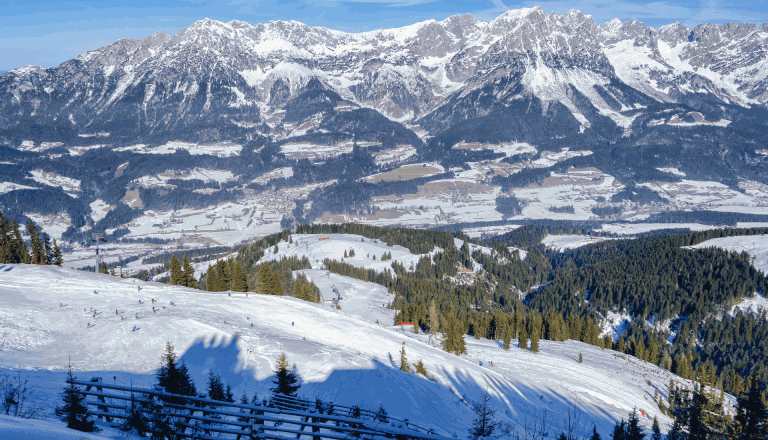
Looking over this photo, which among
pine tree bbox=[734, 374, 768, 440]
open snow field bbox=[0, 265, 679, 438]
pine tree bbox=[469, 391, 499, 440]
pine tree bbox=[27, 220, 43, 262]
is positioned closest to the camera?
pine tree bbox=[469, 391, 499, 440]

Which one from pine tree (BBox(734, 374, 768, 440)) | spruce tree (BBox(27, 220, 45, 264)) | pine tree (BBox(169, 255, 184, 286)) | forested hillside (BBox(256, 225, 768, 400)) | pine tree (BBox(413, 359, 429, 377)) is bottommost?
forested hillside (BBox(256, 225, 768, 400))

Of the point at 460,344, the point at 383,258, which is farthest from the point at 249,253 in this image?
the point at 460,344

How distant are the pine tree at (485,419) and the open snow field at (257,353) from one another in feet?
3.70

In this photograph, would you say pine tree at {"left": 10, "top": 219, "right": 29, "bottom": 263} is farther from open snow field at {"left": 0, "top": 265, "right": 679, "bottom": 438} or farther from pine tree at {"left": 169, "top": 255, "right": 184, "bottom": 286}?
open snow field at {"left": 0, "top": 265, "right": 679, "bottom": 438}

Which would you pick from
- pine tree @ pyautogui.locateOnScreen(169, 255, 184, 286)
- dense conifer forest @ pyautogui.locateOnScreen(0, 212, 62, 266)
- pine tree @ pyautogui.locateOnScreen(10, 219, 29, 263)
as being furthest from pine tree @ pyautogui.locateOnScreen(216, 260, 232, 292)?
pine tree @ pyautogui.locateOnScreen(10, 219, 29, 263)

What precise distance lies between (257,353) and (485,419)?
63.6 ft

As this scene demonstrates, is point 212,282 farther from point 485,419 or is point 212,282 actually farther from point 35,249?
point 485,419

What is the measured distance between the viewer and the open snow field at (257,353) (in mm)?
30812

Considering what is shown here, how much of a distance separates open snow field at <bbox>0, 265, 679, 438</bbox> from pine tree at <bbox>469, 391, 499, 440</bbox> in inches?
44.4

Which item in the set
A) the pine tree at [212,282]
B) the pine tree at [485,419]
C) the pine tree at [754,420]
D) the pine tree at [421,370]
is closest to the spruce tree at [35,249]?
the pine tree at [212,282]

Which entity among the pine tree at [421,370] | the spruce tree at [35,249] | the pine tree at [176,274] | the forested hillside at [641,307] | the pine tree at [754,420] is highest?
the spruce tree at [35,249]

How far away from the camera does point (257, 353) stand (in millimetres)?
36531

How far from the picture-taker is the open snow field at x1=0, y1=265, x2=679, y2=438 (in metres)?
30.8

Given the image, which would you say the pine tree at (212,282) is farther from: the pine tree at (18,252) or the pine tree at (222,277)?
the pine tree at (18,252)
